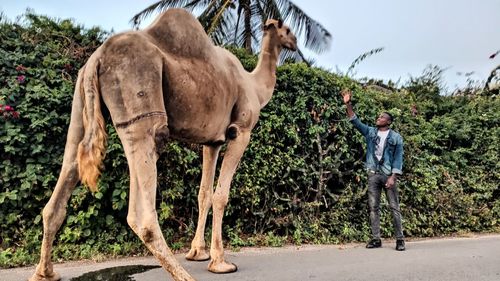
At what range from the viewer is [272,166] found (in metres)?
6.66

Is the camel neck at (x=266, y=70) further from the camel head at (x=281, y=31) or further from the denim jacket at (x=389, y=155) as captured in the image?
the denim jacket at (x=389, y=155)

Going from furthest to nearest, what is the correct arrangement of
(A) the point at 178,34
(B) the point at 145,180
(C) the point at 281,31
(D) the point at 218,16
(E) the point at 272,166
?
(D) the point at 218,16 < (E) the point at 272,166 < (C) the point at 281,31 < (A) the point at 178,34 < (B) the point at 145,180

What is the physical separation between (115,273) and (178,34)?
93.2 inches

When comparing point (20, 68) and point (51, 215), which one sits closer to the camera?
point (51, 215)

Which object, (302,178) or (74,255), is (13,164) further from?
(302,178)

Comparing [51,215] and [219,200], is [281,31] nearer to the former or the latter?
[219,200]

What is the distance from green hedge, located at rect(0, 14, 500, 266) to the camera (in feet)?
17.1

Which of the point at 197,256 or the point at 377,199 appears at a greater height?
the point at 377,199

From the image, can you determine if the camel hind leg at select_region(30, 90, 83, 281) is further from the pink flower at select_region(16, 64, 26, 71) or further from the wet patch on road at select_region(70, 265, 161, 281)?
the pink flower at select_region(16, 64, 26, 71)

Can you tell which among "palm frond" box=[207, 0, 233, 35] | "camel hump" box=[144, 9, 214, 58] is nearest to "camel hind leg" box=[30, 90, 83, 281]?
"camel hump" box=[144, 9, 214, 58]

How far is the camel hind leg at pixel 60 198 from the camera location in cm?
378

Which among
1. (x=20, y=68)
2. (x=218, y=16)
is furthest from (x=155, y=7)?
(x=20, y=68)

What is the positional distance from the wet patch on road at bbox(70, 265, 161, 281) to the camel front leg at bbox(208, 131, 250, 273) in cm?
74

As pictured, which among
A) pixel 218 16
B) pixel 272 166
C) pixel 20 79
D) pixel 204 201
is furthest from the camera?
pixel 218 16
